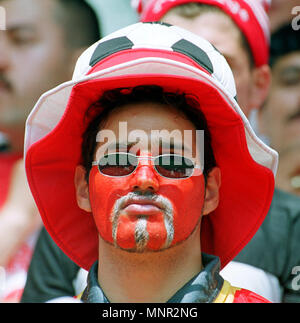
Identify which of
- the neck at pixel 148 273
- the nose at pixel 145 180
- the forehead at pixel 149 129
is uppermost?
the forehead at pixel 149 129

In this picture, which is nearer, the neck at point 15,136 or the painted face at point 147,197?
the painted face at point 147,197

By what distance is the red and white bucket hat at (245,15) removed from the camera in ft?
8.75

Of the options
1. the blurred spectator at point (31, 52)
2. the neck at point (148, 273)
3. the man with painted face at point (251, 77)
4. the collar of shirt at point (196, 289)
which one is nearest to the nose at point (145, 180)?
the neck at point (148, 273)

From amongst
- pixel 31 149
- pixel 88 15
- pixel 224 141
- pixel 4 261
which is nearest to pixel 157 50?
pixel 224 141

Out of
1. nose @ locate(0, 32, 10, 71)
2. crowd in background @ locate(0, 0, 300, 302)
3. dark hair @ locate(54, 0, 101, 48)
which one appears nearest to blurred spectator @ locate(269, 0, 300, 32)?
crowd in background @ locate(0, 0, 300, 302)

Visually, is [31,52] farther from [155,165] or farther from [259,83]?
[155,165]

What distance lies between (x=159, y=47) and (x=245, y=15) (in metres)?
0.96

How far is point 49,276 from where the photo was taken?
8.07 ft

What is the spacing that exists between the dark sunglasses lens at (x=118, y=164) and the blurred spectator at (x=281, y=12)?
5.93 feet

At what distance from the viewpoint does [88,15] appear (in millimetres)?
3404

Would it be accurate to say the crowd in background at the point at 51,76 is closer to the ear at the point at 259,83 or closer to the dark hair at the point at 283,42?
the dark hair at the point at 283,42

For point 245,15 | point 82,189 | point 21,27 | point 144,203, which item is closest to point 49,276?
point 82,189

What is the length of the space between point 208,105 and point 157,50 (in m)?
0.21

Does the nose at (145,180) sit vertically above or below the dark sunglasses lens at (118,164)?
below
